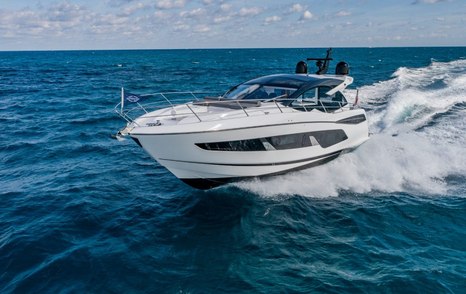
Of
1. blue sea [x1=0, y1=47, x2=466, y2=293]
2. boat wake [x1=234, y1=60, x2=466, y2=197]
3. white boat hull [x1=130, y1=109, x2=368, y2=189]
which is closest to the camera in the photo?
blue sea [x1=0, y1=47, x2=466, y2=293]

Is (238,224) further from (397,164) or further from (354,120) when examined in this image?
(397,164)

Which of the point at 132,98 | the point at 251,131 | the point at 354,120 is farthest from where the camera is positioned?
the point at 354,120

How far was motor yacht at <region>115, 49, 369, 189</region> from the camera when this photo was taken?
8.09 metres

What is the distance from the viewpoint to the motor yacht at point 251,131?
809cm

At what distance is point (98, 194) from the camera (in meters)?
9.77

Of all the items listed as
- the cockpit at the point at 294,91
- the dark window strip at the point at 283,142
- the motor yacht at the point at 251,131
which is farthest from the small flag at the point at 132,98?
the cockpit at the point at 294,91

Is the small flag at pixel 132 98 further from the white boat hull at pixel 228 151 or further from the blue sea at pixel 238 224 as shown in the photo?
the blue sea at pixel 238 224

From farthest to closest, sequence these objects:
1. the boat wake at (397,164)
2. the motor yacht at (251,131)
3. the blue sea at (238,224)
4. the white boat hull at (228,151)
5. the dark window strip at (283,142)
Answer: the boat wake at (397,164) < the dark window strip at (283,142) < the motor yacht at (251,131) < the white boat hull at (228,151) < the blue sea at (238,224)

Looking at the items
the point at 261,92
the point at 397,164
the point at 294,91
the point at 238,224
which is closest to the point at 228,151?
the point at 238,224

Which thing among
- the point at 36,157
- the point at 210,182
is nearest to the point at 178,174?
the point at 210,182

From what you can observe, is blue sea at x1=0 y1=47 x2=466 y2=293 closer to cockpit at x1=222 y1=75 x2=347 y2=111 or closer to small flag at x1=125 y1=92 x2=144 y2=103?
cockpit at x1=222 y1=75 x2=347 y2=111

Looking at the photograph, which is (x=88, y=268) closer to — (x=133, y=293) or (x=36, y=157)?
(x=133, y=293)

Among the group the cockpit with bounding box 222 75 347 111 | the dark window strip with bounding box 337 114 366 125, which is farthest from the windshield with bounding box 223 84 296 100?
the dark window strip with bounding box 337 114 366 125

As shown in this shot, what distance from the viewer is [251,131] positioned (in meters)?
8.36
